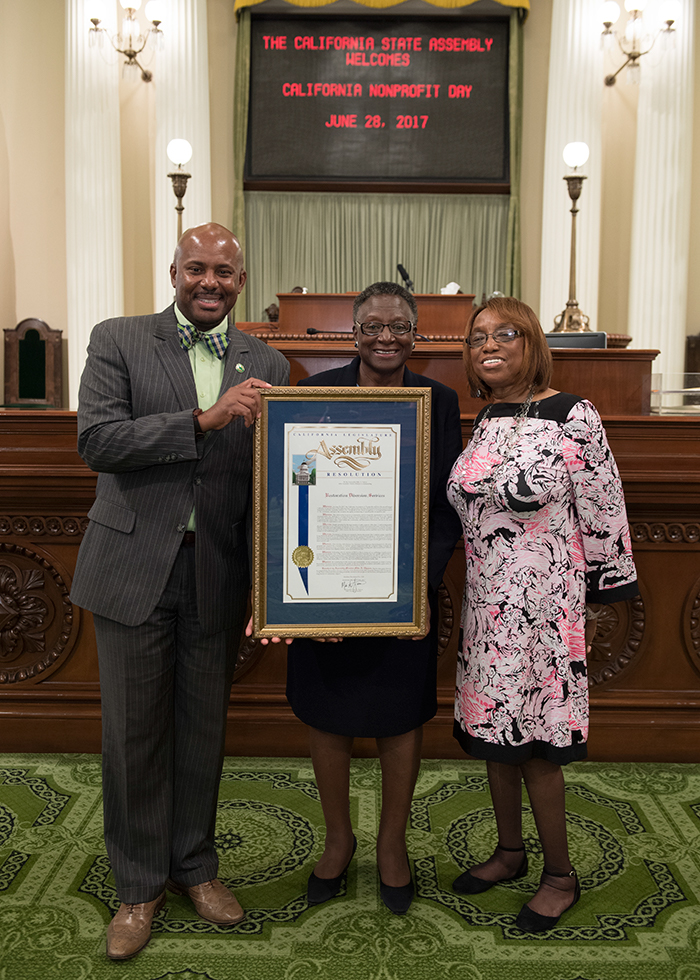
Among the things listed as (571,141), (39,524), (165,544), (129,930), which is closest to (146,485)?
(165,544)

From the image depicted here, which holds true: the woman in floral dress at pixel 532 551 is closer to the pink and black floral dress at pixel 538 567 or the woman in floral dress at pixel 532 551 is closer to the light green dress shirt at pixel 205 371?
the pink and black floral dress at pixel 538 567

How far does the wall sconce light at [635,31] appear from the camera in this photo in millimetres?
8000

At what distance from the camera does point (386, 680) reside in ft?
6.66

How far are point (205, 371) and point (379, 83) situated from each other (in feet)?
25.6

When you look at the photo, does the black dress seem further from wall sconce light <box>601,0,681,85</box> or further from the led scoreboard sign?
wall sconce light <box>601,0,681,85</box>

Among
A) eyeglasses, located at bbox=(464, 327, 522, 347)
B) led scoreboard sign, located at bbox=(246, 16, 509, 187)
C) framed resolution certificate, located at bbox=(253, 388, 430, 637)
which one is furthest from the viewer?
led scoreboard sign, located at bbox=(246, 16, 509, 187)

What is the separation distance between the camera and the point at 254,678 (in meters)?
3.07

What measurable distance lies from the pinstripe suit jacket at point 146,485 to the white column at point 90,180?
6.84 m

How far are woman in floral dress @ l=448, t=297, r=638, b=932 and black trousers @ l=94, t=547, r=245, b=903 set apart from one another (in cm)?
68

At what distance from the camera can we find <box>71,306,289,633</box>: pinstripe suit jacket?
187 centimetres

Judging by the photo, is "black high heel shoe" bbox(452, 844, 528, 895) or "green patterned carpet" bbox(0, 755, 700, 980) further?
"black high heel shoe" bbox(452, 844, 528, 895)

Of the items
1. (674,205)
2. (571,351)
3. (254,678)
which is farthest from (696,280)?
(254,678)

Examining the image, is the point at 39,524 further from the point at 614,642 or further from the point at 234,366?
the point at 614,642

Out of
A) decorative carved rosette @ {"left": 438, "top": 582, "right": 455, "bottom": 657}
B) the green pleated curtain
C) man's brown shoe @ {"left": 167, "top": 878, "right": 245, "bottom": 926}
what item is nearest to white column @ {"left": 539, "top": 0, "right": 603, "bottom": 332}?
the green pleated curtain
